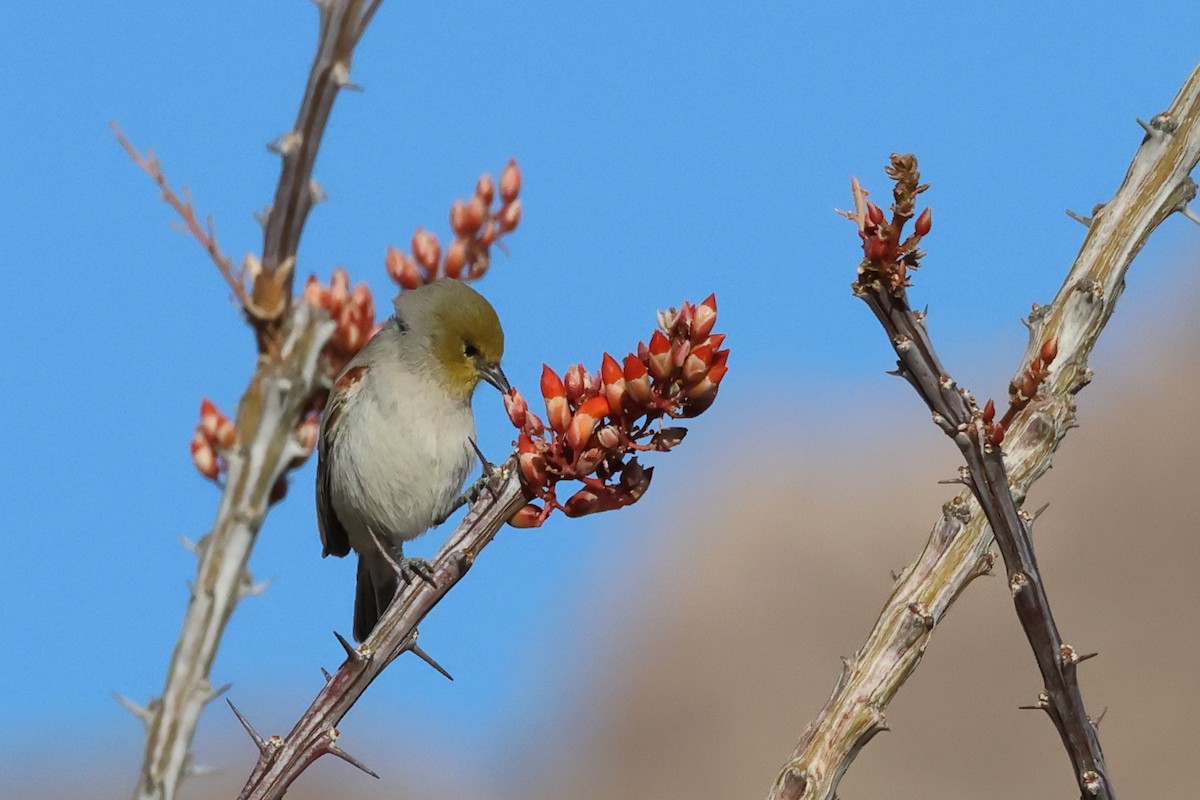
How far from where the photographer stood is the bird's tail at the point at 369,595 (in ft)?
23.5

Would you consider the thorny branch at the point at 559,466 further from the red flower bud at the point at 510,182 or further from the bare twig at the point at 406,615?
the red flower bud at the point at 510,182

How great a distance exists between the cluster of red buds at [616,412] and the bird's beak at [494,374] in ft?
9.60

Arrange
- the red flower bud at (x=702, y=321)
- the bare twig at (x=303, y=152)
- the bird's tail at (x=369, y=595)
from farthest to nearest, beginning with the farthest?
the bird's tail at (x=369, y=595) < the red flower bud at (x=702, y=321) < the bare twig at (x=303, y=152)

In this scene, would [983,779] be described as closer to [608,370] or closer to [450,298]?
[450,298]

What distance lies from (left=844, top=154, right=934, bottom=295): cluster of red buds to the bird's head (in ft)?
11.8

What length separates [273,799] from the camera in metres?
3.28

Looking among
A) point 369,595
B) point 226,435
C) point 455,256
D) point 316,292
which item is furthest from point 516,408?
point 369,595

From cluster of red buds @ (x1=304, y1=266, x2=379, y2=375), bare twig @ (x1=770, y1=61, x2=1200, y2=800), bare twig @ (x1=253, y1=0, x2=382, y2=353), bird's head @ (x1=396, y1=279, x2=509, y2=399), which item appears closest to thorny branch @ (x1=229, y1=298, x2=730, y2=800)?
cluster of red buds @ (x1=304, y1=266, x2=379, y2=375)

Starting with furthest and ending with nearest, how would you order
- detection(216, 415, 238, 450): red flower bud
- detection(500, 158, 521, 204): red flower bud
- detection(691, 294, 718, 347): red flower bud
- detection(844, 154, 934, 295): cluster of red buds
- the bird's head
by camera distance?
the bird's head
detection(500, 158, 521, 204): red flower bud
detection(691, 294, 718, 347): red flower bud
detection(844, 154, 934, 295): cluster of red buds
detection(216, 415, 238, 450): red flower bud

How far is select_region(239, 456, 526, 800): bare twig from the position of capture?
11.9ft

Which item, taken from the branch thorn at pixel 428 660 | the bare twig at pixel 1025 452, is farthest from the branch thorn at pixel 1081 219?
the branch thorn at pixel 428 660

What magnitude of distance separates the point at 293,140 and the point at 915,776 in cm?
1927

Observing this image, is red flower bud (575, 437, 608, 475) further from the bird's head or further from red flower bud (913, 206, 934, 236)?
the bird's head

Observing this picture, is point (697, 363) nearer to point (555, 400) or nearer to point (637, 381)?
point (637, 381)
